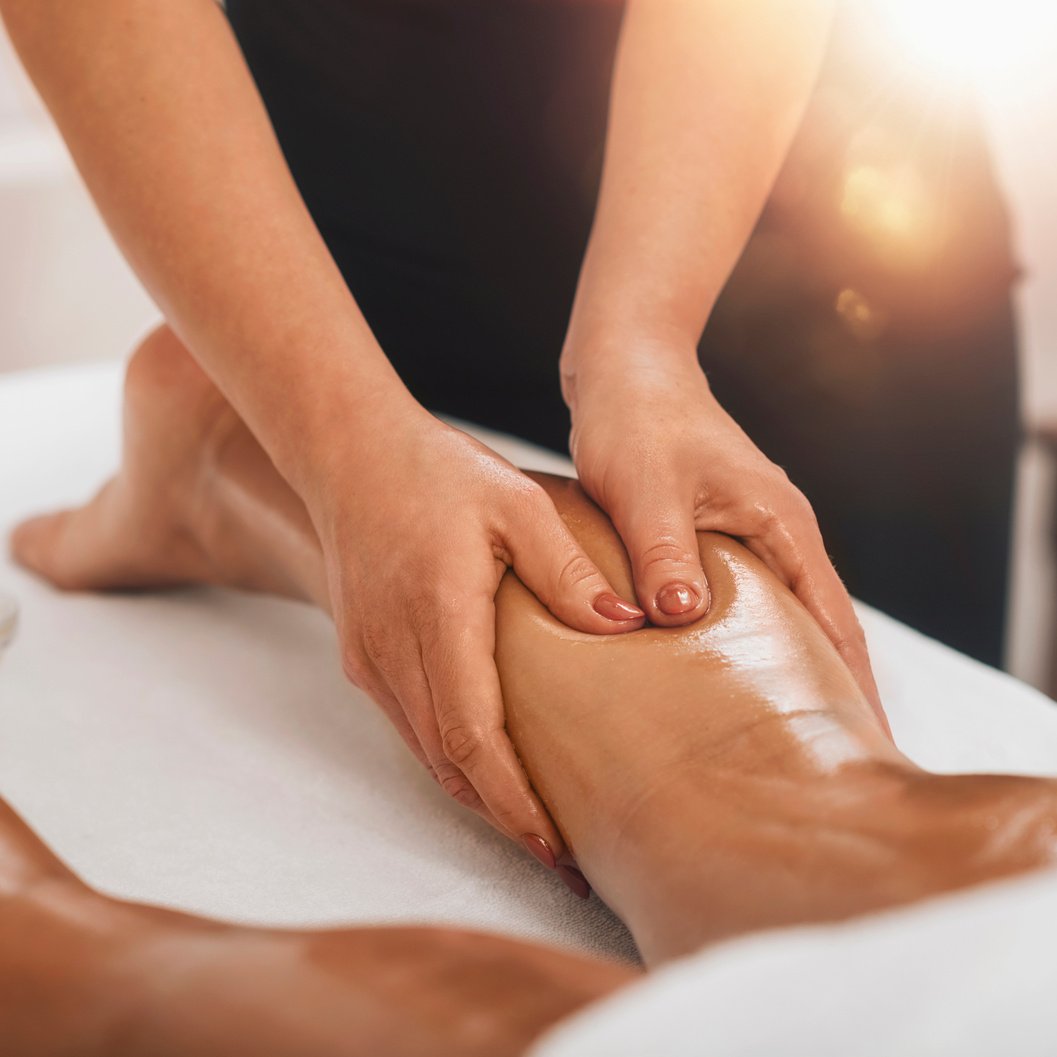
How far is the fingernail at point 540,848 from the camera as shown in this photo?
2.06 feet

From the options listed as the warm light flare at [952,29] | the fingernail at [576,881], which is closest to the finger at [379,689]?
the fingernail at [576,881]

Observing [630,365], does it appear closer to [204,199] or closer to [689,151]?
[689,151]

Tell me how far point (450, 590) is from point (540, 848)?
0.14 meters

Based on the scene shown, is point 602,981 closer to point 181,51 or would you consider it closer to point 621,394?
point 621,394

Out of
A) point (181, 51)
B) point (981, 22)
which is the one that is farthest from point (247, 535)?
point (981, 22)

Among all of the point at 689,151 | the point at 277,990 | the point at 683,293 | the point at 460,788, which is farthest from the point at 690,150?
the point at 277,990

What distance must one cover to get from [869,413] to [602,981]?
33.4 inches

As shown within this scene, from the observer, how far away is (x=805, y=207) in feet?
3.43

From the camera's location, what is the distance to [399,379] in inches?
30.1

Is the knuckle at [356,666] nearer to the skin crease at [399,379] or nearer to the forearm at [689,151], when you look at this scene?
the skin crease at [399,379]

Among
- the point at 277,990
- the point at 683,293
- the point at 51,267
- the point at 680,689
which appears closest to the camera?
the point at 277,990

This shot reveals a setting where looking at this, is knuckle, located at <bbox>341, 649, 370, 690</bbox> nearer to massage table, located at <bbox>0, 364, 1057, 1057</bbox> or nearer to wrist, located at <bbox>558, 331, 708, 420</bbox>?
massage table, located at <bbox>0, 364, 1057, 1057</bbox>

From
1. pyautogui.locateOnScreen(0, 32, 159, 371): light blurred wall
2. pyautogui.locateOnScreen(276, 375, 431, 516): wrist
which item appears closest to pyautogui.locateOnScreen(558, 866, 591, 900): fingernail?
pyautogui.locateOnScreen(276, 375, 431, 516): wrist

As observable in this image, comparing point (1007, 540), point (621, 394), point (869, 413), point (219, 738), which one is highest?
point (621, 394)
